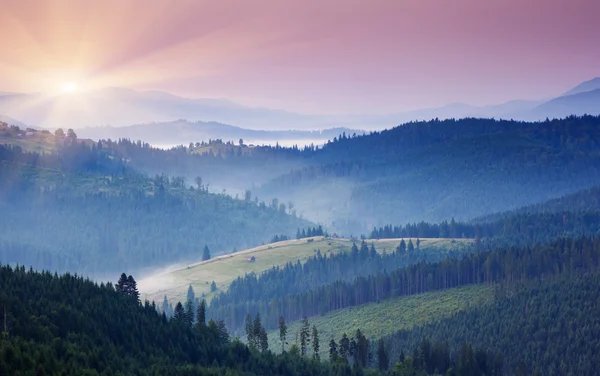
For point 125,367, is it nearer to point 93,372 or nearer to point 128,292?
point 93,372

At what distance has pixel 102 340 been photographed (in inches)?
6176

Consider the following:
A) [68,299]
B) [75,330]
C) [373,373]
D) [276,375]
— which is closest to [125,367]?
[75,330]

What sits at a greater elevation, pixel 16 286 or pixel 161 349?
pixel 16 286

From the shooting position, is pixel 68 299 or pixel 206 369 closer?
pixel 206 369

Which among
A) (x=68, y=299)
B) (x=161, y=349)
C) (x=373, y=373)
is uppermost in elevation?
(x=68, y=299)

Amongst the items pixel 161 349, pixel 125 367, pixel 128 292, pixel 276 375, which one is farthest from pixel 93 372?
pixel 128 292

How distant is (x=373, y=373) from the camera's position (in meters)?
195

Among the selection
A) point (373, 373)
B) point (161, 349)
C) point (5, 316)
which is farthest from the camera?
point (373, 373)

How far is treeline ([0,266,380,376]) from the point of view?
132175 mm

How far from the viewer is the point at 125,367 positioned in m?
147

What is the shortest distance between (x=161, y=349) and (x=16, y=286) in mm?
31956

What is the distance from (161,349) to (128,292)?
33.5 metres

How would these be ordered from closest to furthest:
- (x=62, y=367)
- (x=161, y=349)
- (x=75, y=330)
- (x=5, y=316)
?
(x=62, y=367) < (x=5, y=316) < (x=75, y=330) < (x=161, y=349)

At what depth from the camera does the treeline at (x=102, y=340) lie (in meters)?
132
